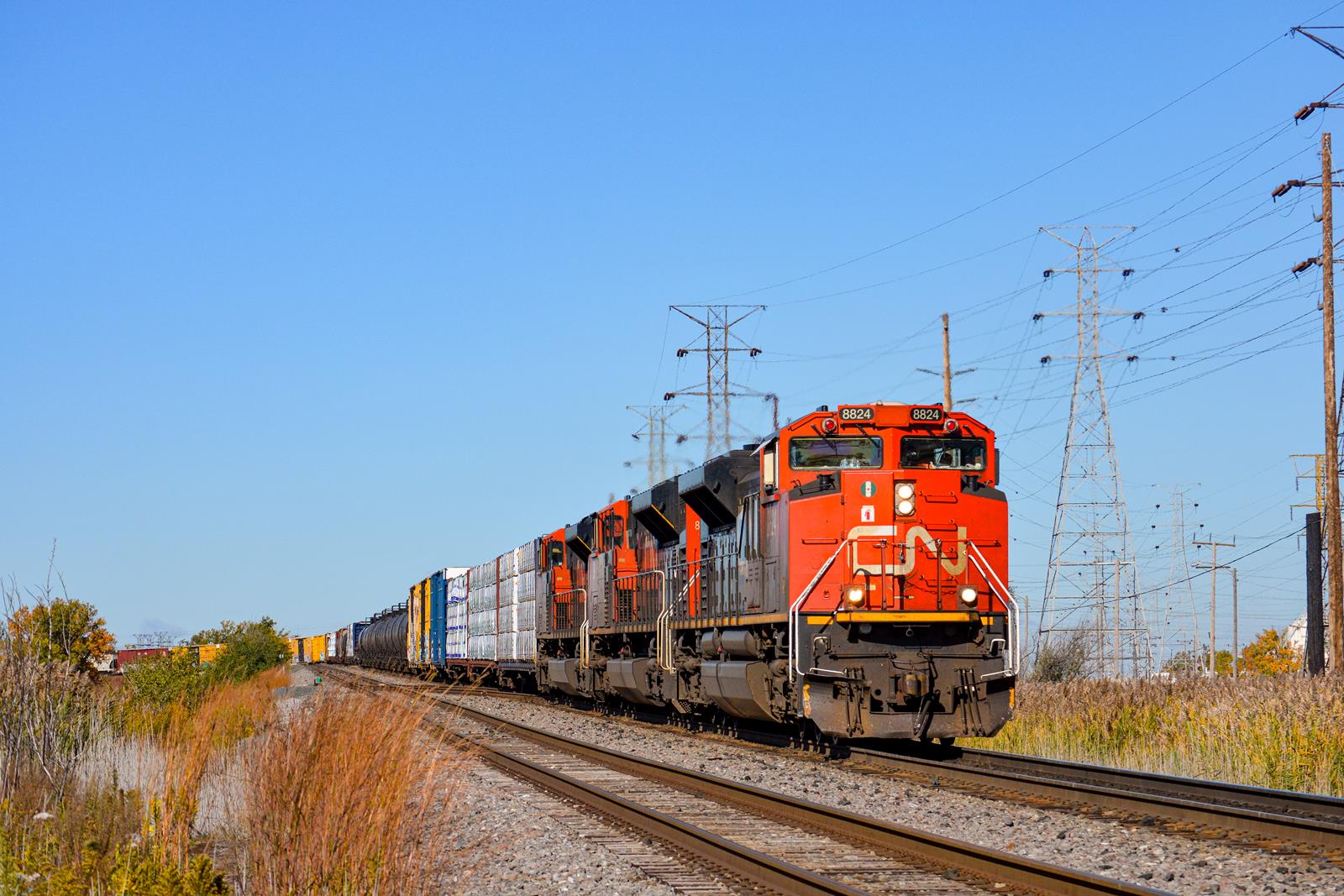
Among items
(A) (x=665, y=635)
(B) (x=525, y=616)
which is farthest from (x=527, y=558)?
(A) (x=665, y=635)

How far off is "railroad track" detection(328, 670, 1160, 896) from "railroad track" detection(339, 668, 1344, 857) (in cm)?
199

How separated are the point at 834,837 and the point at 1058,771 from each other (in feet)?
16.9

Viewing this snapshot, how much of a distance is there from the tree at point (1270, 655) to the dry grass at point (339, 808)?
2174 inches

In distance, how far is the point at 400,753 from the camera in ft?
29.0

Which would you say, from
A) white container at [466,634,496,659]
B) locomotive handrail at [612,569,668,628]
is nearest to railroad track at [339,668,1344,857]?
locomotive handrail at [612,569,668,628]

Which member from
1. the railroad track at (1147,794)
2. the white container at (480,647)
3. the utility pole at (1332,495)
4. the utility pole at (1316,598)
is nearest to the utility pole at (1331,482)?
the utility pole at (1332,495)

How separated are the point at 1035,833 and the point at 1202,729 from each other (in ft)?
20.5

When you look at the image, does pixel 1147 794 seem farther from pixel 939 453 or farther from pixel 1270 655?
pixel 1270 655

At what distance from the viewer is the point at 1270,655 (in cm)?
7794

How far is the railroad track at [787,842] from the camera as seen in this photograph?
7980mm

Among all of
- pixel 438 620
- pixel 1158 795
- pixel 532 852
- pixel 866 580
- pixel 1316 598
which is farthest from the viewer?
pixel 438 620

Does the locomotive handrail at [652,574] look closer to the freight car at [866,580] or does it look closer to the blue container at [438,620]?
the freight car at [866,580]

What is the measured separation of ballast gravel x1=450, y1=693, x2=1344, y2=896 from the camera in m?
8.34

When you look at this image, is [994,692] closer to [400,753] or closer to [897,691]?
[897,691]
